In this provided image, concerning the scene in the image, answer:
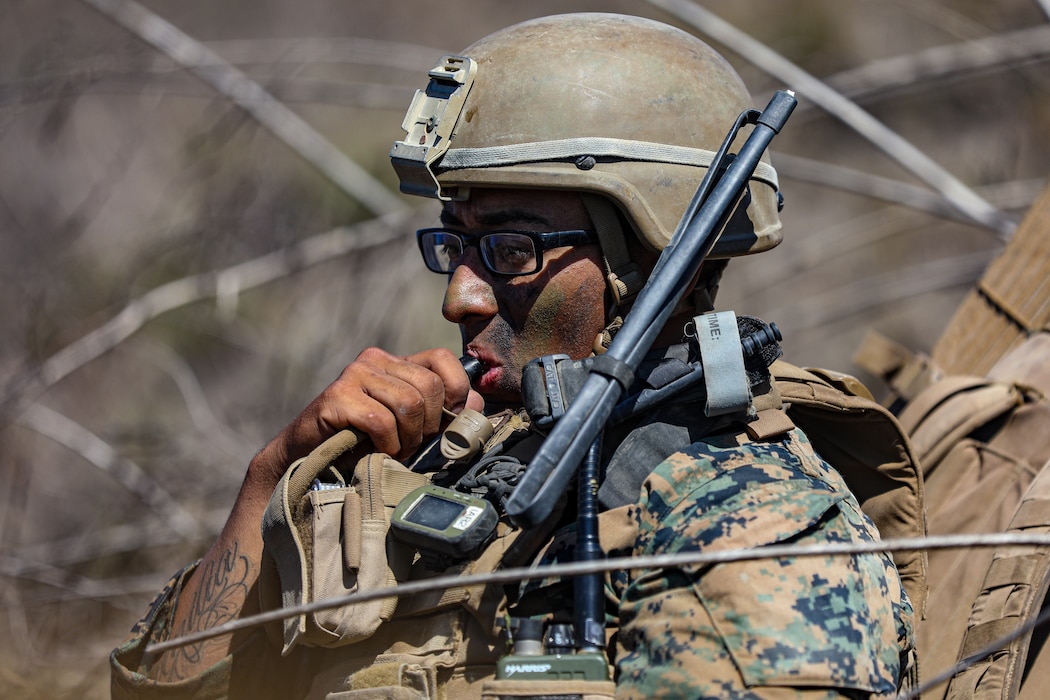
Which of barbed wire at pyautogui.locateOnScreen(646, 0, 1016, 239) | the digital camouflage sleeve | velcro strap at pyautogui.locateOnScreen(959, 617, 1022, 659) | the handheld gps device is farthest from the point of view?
barbed wire at pyautogui.locateOnScreen(646, 0, 1016, 239)

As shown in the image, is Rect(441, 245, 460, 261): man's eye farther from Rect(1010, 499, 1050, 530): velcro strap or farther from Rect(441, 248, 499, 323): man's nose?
Rect(1010, 499, 1050, 530): velcro strap

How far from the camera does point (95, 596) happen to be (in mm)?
5512

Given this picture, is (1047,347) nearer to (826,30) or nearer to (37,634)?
(37,634)

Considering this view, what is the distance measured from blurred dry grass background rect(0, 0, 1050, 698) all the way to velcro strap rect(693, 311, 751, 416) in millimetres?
3244

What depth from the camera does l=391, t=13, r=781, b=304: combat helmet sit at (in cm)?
233

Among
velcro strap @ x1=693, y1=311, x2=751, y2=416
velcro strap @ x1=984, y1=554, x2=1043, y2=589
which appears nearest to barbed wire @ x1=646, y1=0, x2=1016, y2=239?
velcro strap @ x1=984, y1=554, x2=1043, y2=589

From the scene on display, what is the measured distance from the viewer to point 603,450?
7.34 ft

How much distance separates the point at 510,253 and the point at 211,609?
111cm

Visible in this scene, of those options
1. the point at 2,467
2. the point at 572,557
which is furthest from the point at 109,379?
the point at 572,557

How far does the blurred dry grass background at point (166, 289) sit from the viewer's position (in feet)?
19.7

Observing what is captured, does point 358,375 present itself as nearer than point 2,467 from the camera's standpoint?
Yes

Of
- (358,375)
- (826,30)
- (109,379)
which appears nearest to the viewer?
(358,375)

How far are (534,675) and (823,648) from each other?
0.48m

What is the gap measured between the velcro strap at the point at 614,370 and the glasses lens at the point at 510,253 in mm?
431
